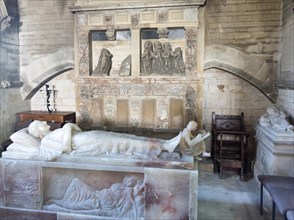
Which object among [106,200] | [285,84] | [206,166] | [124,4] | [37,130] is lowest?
[206,166]

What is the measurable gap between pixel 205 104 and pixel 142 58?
1.35 metres

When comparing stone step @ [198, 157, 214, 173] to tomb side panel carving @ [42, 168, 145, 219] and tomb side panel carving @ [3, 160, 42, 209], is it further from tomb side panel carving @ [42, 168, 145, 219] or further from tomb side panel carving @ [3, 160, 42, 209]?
tomb side panel carving @ [3, 160, 42, 209]

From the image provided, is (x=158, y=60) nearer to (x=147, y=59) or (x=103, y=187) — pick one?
(x=147, y=59)

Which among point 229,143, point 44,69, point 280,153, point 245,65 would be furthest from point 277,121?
point 44,69

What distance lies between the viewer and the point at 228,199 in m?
3.04

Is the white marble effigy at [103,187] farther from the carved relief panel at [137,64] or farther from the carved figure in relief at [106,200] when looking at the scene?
the carved relief panel at [137,64]

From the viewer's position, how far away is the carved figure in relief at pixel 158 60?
172 inches

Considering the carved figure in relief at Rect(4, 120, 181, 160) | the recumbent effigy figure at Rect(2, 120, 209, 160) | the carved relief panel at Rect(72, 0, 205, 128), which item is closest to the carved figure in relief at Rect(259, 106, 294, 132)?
the carved relief panel at Rect(72, 0, 205, 128)

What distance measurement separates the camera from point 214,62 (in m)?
4.27

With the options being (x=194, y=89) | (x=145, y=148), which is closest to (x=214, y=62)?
(x=194, y=89)

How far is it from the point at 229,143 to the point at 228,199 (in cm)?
133

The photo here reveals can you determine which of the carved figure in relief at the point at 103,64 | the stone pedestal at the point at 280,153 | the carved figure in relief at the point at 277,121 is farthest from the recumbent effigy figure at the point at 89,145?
the carved figure in relief at the point at 103,64

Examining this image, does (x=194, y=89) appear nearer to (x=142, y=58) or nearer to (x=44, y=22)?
(x=142, y=58)

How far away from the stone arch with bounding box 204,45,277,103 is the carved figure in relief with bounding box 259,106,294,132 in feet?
2.37
